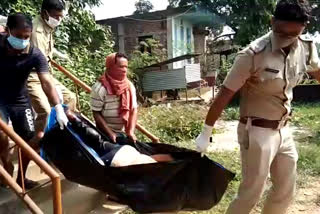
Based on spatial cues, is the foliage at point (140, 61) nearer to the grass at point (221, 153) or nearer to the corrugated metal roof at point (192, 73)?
the corrugated metal roof at point (192, 73)

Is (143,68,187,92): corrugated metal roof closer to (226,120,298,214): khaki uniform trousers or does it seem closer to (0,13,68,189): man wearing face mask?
(0,13,68,189): man wearing face mask

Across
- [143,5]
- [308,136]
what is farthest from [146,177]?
[143,5]

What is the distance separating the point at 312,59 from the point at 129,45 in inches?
646

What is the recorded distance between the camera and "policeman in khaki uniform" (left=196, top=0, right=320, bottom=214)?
2779 millimetres

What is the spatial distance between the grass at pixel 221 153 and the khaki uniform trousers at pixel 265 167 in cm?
109

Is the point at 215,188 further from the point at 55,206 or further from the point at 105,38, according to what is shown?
the point at 105,38

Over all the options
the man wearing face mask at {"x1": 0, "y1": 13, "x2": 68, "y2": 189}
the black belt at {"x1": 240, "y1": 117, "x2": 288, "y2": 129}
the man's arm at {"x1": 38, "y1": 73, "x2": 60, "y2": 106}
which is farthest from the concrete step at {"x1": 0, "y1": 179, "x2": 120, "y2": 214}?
the black belt at {"x1": 240, "y1": 117, "x2": 288, "y2": 129}

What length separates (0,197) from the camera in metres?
3.36

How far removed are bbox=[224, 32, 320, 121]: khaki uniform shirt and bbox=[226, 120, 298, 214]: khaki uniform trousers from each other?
13 centimetres

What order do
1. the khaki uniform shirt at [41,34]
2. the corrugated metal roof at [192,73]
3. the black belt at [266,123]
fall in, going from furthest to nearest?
the corrugated metal roof at [192,73], the khaki uniform shirt at [41,34], the black belt at [266,123]

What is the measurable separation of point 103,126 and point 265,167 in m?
1.35

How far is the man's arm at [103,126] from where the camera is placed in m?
3.46

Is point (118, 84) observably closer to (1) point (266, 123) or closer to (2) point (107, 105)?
(2) point (107, 105)

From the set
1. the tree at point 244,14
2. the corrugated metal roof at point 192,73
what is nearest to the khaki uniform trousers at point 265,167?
the corrugated metal roof at point 192,73
